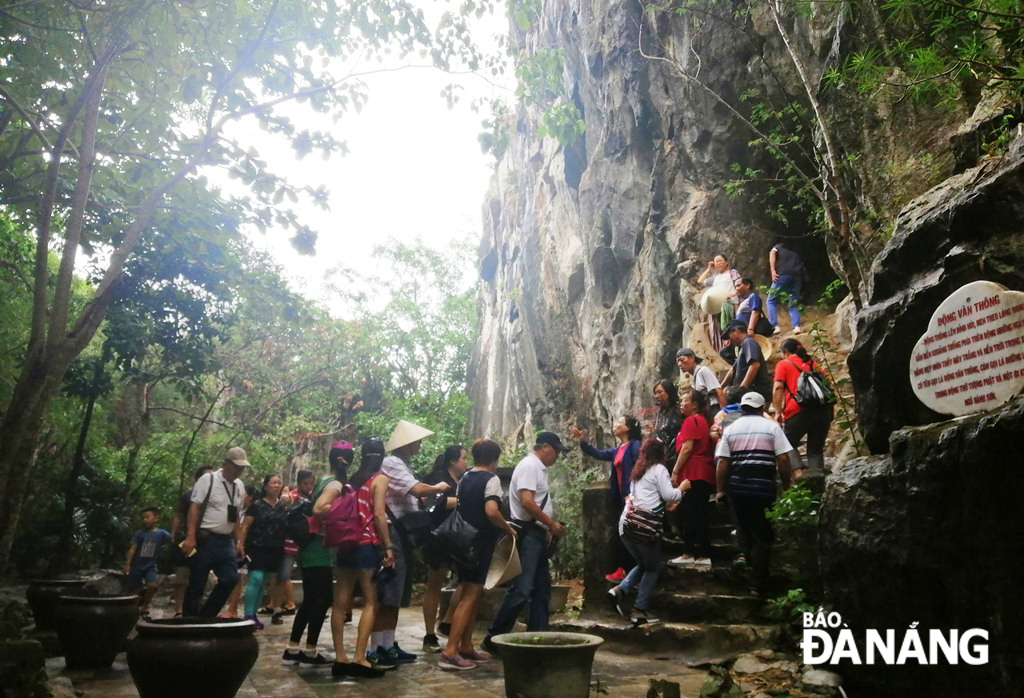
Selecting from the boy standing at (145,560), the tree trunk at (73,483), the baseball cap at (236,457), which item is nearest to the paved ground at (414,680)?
the baseball cap at (236,457)

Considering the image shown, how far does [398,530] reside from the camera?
619 centimetres

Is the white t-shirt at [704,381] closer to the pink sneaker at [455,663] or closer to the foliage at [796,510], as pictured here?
the foliage at [796,510]

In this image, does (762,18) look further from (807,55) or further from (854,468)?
(854,468)

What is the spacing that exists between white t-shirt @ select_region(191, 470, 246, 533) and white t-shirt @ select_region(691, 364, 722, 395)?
499cm

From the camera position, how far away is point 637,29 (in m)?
13.9

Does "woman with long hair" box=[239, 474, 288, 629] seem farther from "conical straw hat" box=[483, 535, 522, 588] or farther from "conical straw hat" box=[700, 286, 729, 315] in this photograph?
"conical straw hat" box=[700, 286, 729, 315]

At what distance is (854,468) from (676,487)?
244cm

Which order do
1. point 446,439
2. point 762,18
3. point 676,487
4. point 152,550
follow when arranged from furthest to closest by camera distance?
1. point 446,439
2. point 762,18
3. point 152,550
4. point 676,487

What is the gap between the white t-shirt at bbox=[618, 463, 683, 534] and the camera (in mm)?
6203

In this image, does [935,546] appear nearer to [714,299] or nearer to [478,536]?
[478,536]

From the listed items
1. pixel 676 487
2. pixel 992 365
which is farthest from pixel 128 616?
pixel 992 365

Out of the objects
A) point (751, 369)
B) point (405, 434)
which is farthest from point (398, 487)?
point (751, 369)

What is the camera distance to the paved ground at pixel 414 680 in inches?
187

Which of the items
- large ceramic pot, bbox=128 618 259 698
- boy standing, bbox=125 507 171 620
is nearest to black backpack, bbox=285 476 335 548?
large ceramic pot, bbox=128 618 259 698
